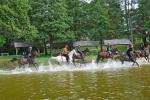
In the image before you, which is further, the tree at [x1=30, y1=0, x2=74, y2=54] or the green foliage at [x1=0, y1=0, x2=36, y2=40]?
the tree at [x1=30, y1=0, x2=74, y2=54]

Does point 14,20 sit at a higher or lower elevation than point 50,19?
lower

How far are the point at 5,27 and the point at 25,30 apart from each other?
5.24m

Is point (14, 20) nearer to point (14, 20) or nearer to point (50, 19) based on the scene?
point (14, 20)

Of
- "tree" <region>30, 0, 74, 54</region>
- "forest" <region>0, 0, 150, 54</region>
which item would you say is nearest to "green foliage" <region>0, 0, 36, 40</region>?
"forest" <region>0, 0, 150, 54</region>

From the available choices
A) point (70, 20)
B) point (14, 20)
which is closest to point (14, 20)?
point (14, 20)

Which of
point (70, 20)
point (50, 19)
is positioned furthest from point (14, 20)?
point (70, 20)

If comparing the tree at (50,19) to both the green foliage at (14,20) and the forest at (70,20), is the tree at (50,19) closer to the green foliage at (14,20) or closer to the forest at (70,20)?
the forest at (70,20)

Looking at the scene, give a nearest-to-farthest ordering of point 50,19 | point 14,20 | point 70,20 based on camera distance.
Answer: point 14,20 < point 50,19 < point 70,20

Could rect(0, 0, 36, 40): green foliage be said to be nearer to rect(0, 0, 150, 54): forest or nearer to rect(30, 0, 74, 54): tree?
rect(0, 0, 150, 54): forest

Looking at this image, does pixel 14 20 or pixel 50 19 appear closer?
pixel 14 20

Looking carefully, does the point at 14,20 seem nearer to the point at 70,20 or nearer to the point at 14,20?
the point at 14,20

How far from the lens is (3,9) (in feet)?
177

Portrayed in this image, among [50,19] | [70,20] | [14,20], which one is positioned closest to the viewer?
[14,20]

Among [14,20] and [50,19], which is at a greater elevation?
[50,19]
